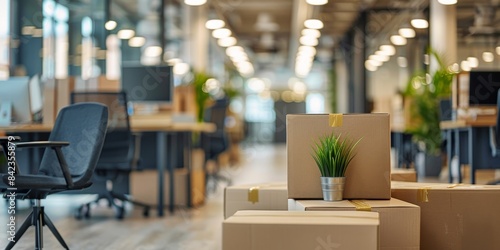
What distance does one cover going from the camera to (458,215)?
11.0ft

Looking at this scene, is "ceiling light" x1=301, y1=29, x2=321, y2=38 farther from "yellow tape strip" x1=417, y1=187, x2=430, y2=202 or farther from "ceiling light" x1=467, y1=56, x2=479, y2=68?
"yellow tape strip" x1=417, y1=187, x2=430, y2=202

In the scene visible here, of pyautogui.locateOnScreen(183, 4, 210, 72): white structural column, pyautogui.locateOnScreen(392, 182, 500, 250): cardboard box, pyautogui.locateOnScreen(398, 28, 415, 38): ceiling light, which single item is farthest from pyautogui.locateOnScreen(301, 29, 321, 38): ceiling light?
pyautogui.locateOnScreen(392, 182, 500, 250): cardboard box

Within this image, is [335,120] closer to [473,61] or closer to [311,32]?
[473,61]

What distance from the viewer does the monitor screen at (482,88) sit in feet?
20.8

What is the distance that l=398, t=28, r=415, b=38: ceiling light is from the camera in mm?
10695

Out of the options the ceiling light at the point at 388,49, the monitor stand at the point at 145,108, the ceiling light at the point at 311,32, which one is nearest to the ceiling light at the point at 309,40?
the ceiling light at the point at 311,32

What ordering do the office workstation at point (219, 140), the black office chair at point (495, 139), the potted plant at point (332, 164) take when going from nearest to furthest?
1. the potted plant at point (332, 164)
2. the office workstation at point (219, 140)
3. the black office chair at point (495, 139)

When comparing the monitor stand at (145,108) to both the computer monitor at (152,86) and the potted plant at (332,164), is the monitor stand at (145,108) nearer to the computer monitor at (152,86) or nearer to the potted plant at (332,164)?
the computer monitor at (152,86)

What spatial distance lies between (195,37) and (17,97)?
Result: 282 inches

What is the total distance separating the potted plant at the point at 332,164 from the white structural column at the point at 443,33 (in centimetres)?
658

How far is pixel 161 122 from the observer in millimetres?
6031

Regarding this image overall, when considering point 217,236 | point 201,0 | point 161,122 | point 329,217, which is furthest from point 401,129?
point 329,217

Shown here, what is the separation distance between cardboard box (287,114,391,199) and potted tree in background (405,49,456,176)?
5460 millimetres

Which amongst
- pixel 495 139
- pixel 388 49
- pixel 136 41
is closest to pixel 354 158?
pixel 495 139
